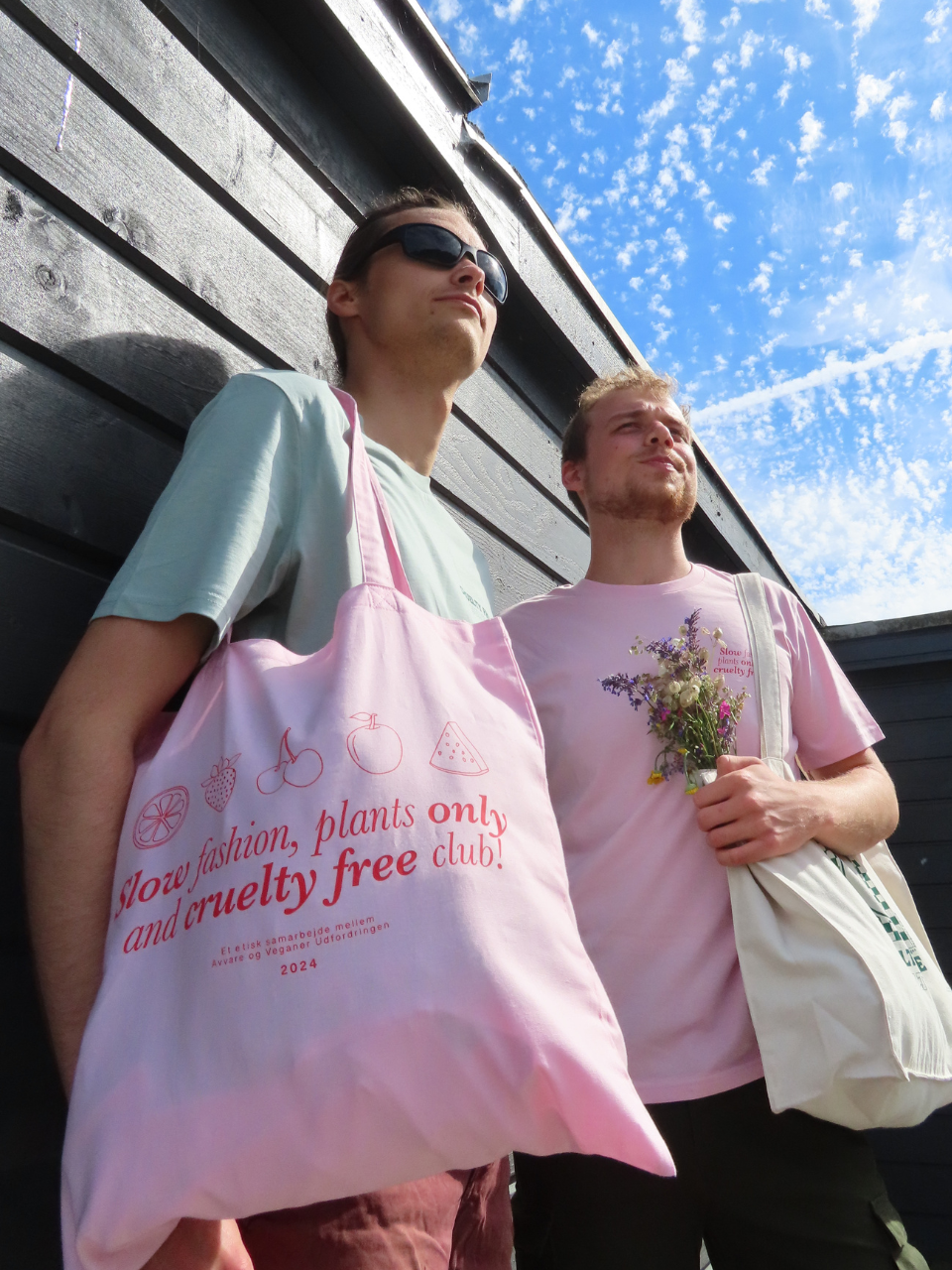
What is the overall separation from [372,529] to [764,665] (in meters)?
0.93

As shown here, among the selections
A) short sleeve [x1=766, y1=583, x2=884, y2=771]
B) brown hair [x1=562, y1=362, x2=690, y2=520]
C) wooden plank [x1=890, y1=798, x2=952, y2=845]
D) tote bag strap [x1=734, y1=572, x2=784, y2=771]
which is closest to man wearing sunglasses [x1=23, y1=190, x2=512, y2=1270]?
tote bag strap [x1=734, y1=572, x2=784, y2=771]

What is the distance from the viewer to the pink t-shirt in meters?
1.38

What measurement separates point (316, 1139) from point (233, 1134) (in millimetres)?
58

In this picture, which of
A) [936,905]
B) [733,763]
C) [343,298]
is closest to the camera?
[733,763]

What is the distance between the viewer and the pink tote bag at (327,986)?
0.65 meters

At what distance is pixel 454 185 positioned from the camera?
2.22 metres

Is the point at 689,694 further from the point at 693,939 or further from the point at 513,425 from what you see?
the point at 513,425

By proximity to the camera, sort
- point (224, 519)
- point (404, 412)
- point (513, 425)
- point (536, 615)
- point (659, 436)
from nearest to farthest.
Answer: point (224, 519) < point (404, 412) < point (536, 615) < point (659, 436) < point (513, 425)

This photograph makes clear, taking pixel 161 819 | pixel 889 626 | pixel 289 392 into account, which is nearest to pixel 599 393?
pixel 289 392

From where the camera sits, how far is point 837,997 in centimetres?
124

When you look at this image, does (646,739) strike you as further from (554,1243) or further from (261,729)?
(261,729)

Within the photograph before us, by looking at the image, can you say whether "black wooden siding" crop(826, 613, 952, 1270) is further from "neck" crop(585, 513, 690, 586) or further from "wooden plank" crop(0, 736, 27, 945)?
"wooden plank" crop(0, 736, 27, 945)

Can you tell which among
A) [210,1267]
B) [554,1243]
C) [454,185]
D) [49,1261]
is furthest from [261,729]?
[454,185]

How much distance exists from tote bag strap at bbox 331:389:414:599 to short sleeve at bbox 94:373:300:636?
10 centimetres
